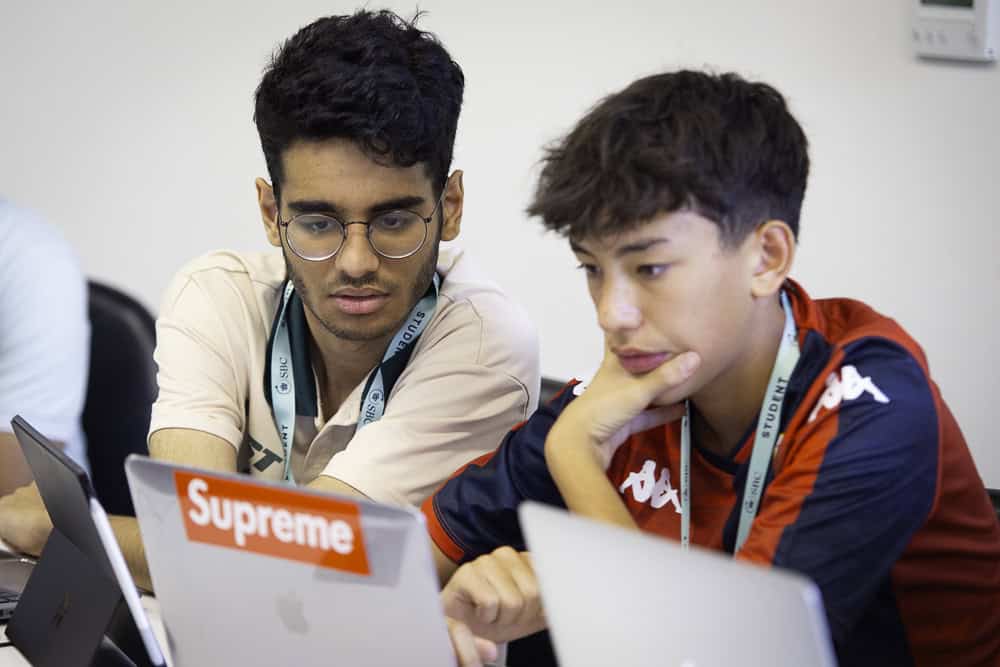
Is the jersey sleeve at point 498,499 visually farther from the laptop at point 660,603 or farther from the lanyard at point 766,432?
the laptop at point 660,603

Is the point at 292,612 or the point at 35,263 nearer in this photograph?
the point at 292,612

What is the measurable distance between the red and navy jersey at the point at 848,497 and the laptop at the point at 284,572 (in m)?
0.37

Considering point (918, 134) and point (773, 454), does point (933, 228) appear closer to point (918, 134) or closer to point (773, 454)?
point (918, 134)

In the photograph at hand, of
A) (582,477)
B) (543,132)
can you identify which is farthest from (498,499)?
(543,132)

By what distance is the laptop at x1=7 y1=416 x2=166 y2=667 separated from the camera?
136 centimetres

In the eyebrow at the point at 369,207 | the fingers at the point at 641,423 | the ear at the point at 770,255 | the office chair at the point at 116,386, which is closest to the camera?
the ear at the point at 770,255

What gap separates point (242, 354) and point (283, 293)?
0.12m

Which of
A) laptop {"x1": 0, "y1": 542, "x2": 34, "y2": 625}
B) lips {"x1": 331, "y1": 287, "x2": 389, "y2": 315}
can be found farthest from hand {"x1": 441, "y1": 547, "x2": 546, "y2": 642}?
laptop {"x1": 0, "y1": 542, "x2": 34, "y2": 625}

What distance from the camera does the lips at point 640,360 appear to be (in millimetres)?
1438

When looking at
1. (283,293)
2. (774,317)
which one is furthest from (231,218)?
(774,317)

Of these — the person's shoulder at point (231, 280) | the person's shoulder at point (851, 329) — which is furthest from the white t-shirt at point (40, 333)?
the person's shoulder at point (851, 329)

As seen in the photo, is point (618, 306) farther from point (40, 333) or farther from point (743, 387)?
point (40, 333)

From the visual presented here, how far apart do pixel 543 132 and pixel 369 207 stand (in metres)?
1.20

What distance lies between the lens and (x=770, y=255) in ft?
4.65
